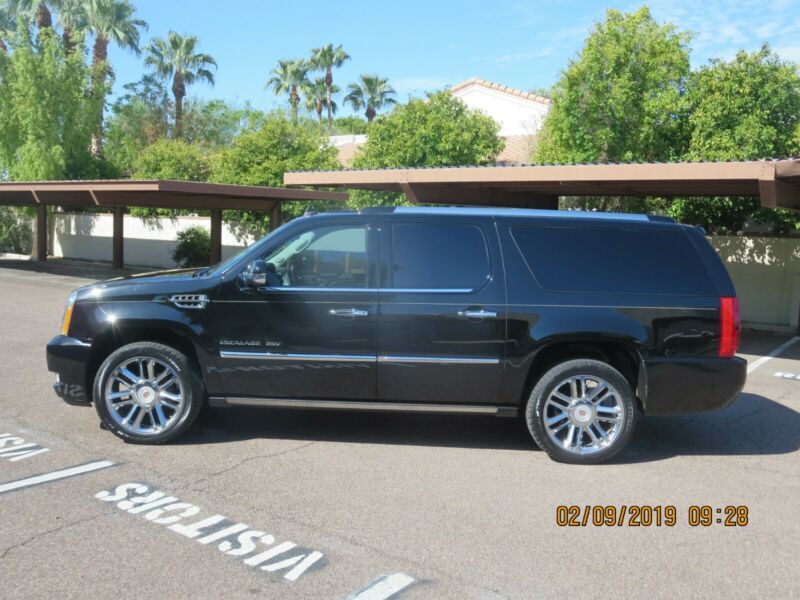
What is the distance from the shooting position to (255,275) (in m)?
5.88

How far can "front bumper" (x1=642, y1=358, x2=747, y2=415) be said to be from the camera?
5.83 metres

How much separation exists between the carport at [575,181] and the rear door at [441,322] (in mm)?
5969

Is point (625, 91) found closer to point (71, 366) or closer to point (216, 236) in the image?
point (216, 236)

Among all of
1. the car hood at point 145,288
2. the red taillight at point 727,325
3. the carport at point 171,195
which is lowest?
the red taillight at point 727,325

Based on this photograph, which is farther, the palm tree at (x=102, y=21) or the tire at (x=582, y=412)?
the palm tree at (x=102, y=21)

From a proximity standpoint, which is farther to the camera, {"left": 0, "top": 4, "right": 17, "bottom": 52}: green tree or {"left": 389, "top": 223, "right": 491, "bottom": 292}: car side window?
{"left": 0, "top": 4, "right": 17, "bottom": 52}: green tree

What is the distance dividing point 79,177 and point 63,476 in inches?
1138

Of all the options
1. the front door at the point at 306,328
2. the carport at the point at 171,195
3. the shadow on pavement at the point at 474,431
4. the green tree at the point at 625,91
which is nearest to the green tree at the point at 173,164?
the carport at the point at 171,195

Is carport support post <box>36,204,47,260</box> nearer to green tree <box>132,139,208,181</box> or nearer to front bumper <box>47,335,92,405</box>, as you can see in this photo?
green tree <box>132,139,208,181</box>

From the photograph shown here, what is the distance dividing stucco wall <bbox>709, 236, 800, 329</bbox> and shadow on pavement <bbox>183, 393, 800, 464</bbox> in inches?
351

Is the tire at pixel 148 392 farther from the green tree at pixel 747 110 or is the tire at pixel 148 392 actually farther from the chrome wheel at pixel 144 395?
the green tree at pixel 747 110

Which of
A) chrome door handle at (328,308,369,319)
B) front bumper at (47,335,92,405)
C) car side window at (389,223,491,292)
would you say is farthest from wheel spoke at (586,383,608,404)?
front bumper at (47,335,92,405)

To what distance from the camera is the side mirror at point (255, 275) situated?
5.86 meters
